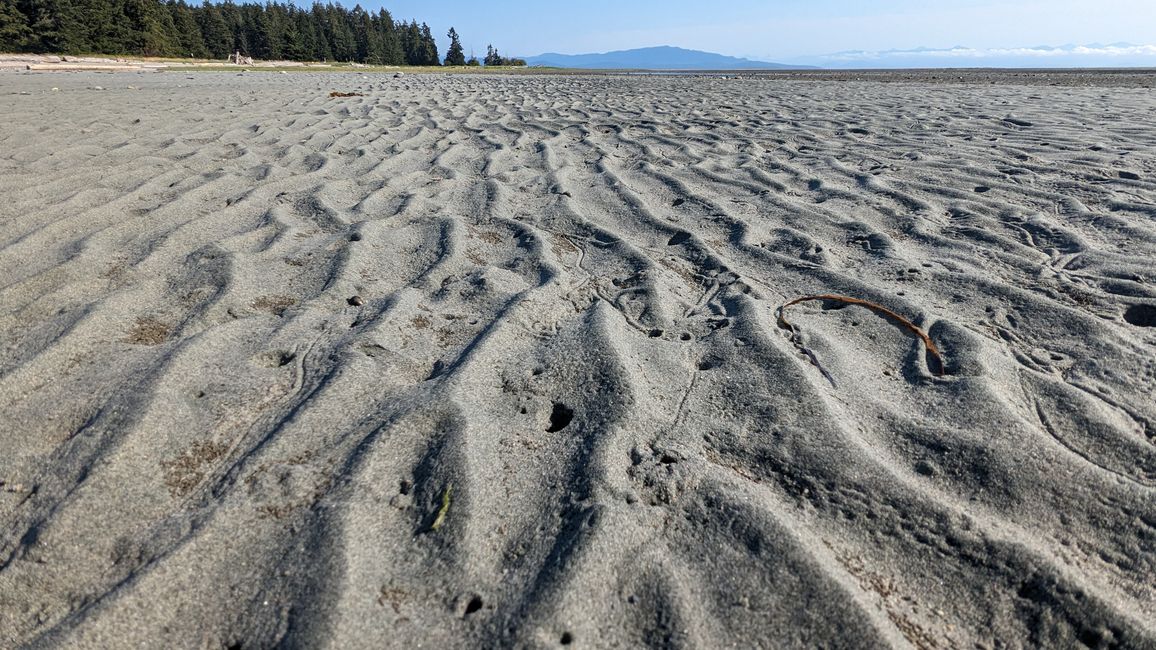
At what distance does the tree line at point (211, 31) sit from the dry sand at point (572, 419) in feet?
103

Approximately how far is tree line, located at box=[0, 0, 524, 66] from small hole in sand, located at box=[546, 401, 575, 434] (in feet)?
112

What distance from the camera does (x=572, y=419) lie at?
Answer: 57.6 inches

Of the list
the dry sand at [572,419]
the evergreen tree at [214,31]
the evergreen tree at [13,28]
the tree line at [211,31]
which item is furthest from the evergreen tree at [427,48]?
the dry sand at [572,419]

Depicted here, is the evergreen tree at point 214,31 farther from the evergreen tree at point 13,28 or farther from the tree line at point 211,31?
the evergreen tree at point 13,28

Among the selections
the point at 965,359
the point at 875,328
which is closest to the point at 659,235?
the point at 875,328

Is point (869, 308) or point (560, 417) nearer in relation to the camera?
point (560, 417)

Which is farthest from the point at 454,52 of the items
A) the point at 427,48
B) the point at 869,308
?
the point at 869,308

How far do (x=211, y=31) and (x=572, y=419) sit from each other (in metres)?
44.3

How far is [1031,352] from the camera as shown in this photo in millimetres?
1711

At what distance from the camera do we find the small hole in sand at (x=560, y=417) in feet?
4.74

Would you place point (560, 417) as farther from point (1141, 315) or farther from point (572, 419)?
point (1141, 315)

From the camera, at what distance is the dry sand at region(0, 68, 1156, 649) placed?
1.01 meters

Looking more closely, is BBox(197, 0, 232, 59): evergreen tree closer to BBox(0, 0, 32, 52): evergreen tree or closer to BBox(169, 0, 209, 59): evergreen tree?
BBox(169, 0, 209, 59): evergreen tree

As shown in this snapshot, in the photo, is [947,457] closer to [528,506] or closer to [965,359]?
[965,359]
